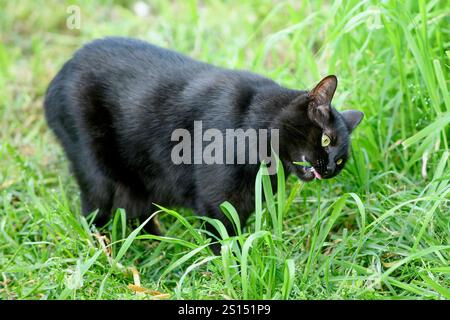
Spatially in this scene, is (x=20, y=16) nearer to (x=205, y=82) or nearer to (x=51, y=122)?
(x=51, y=122)

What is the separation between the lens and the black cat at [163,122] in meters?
2.53

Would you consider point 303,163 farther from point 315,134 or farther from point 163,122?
point 163,122

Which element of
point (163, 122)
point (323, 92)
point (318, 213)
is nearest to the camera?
point (323, 92)

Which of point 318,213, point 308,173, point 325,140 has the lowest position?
point 318,213

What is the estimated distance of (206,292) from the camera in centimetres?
235

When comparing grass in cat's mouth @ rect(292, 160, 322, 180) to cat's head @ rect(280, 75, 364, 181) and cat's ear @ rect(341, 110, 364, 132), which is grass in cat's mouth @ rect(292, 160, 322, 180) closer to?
cat's head @ rect(280, 75, 364, 181)

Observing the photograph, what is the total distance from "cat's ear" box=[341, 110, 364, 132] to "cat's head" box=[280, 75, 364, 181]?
0.07m

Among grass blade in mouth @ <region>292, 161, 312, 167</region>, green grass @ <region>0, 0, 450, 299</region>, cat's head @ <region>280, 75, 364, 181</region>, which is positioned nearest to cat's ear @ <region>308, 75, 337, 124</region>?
cat's head @ <region>280, 75, 364, 181</region>

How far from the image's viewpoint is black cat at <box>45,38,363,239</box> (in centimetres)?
253

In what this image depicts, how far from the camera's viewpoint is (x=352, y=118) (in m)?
2.66

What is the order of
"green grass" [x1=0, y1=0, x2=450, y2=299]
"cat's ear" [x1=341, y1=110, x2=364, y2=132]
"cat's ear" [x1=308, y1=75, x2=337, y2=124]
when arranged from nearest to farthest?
"green grass" [x1=0, y1=0, x2=450, y2=299] < "cat's ear" [x1=308, y1=75, x2=337, y2=124] < "cat's ear" [x1=341, y1=110, x2=364, y2=132]

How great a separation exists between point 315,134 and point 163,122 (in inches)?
25.1

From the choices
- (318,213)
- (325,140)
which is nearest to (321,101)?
(325,140)

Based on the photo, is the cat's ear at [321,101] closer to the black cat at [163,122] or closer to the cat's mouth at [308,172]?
the black cat at [163,122]
